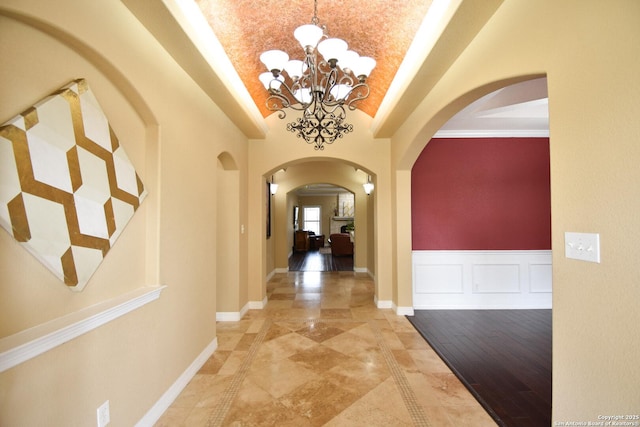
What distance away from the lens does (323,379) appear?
2404 mm

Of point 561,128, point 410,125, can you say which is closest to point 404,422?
point 561,128

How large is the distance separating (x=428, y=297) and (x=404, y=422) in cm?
262

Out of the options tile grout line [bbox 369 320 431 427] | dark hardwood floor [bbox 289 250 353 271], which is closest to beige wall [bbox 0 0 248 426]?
tile grout line [bbox 369 320 431 427]

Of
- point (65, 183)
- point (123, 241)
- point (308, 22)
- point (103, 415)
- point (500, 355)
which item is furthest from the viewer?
point (500, 355)

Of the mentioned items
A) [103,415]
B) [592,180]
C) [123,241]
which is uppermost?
[592,180]

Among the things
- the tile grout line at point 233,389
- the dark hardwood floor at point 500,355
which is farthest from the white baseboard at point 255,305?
the dark hardwood floor at point 500,355

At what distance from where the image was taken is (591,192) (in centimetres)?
116

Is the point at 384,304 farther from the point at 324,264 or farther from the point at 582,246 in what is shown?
the point at 324,264

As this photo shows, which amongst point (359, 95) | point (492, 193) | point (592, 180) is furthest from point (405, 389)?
point (359, 95)

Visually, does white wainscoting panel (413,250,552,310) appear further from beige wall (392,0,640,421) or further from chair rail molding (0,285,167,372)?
chair rail molding (0,285,167,372)

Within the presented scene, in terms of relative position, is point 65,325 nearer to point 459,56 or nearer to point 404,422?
point 404,422

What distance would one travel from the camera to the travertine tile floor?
1.95 m

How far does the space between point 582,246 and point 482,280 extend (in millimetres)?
3450

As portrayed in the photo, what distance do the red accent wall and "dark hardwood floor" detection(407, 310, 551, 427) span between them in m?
1.03
